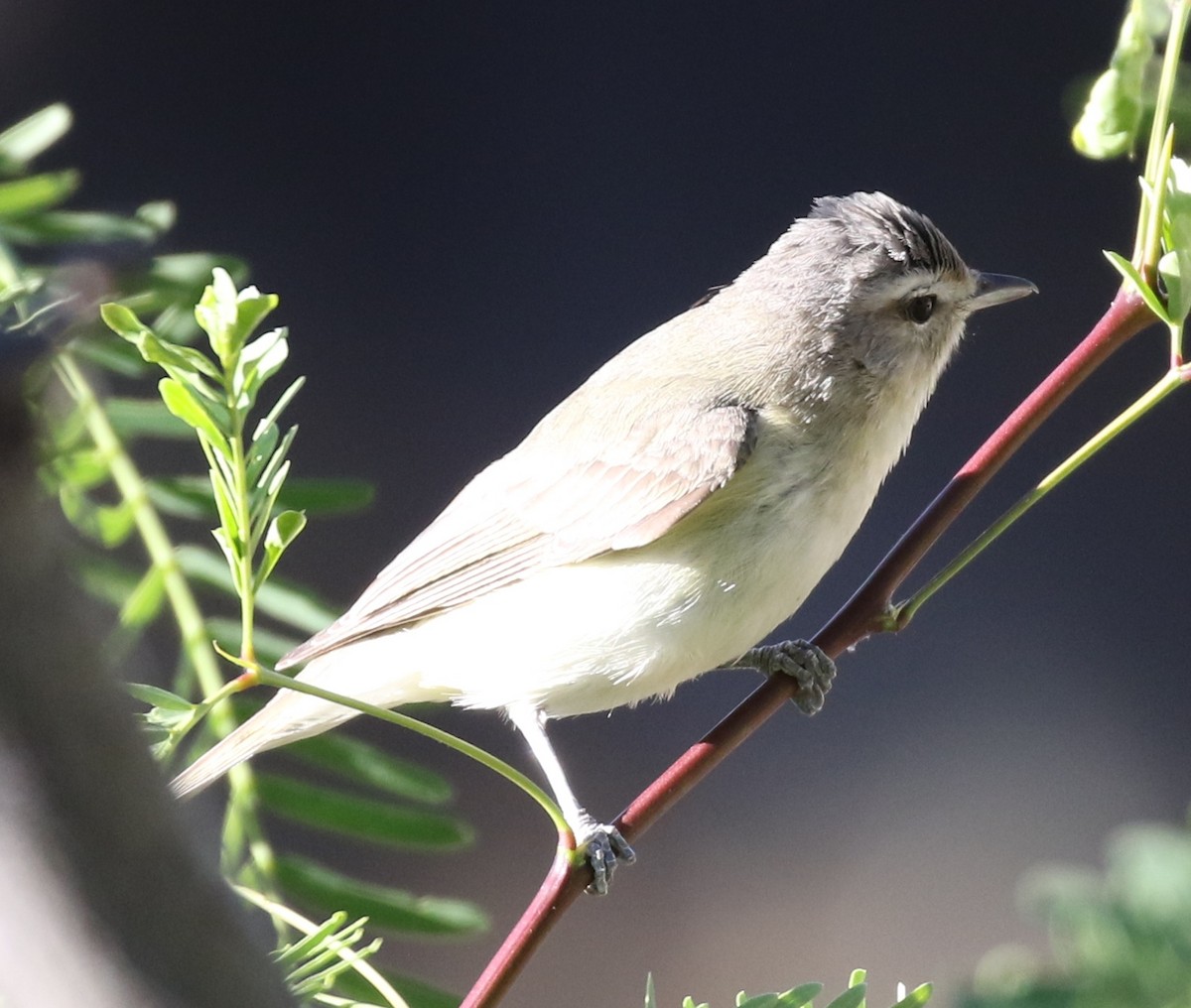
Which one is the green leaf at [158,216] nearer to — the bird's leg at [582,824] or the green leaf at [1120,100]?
the bird's leg at [582,824]

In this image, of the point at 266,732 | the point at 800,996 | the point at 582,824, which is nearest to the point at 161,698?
the point at 800,996

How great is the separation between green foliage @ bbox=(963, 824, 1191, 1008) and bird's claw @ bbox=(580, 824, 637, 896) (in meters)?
1.37

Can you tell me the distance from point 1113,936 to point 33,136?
154 centimetres

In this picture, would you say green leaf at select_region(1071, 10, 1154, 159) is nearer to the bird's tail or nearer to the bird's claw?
the bird's claw

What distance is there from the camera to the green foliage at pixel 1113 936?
584mm

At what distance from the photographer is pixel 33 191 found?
5.42 ft

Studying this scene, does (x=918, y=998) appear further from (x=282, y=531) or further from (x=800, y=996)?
(x=282, y=531)

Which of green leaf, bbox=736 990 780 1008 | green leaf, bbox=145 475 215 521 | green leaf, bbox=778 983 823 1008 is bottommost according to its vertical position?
green leaf, bbox=778 983 823 1008

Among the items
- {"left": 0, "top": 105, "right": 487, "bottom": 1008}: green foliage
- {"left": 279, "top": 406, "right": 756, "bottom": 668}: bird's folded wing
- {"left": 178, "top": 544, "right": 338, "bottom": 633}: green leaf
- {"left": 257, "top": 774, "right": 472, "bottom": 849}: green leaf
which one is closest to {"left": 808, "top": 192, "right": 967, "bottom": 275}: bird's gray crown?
{"left": 279, "top": 406, "right": 756, "bottom": 668}: bird's folded wing

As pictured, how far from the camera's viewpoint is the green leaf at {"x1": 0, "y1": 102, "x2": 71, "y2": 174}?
1.67m

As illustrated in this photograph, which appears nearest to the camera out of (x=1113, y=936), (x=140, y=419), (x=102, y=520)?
(x=1113, y=936)

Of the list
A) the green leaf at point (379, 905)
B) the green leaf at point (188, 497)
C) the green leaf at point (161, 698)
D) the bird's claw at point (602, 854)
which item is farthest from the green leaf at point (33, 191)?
the bird's claw at point (602, 854)

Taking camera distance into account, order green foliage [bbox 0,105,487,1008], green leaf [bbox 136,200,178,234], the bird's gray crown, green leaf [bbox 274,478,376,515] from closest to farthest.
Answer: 1. green foliage [bbox 0,105,487,1008]
2. green leaf [bbox 136,200,178,234]
3. green leaf [bbox 274,478,376,515]
4. the bird's gray crown

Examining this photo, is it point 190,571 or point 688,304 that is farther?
point 688,304
